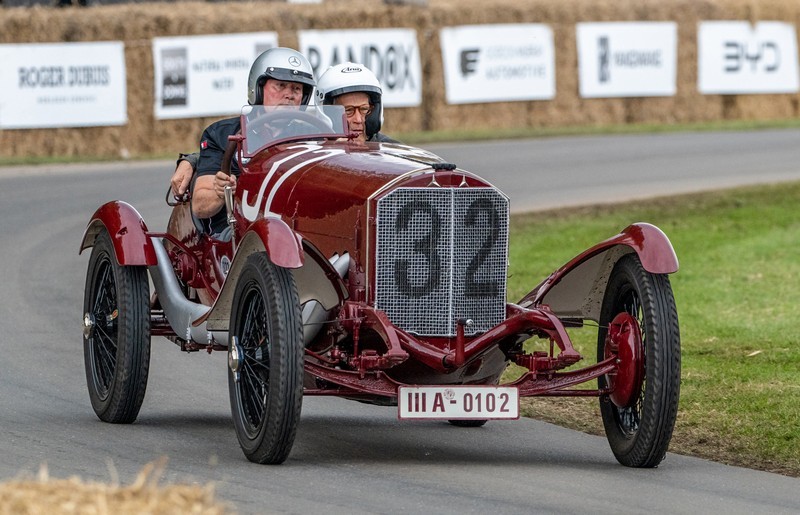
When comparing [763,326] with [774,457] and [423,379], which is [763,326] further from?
[423,379]

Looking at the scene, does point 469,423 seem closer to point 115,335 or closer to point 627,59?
point 115,335

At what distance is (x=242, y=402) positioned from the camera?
7305 millimetres

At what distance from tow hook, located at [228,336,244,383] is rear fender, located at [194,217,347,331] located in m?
0.31

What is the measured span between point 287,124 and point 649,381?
2.66 m

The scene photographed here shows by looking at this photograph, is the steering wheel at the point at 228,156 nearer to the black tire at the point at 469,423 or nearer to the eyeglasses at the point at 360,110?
the eyeglasses at the point at 360,110

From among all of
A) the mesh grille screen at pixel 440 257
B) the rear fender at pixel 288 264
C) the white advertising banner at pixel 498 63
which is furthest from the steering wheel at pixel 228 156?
the white advertising banner at pixel 498 63

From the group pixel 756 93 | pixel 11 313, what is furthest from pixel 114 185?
pixel 756 93

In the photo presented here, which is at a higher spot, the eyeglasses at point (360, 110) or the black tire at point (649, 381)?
the eyeglasses at point (360, 110)

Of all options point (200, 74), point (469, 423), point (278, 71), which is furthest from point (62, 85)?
point (469, 423)

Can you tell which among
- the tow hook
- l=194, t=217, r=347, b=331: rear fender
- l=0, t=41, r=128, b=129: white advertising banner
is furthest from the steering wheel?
l=0, t=41, r=128, b=129: white advertising banner

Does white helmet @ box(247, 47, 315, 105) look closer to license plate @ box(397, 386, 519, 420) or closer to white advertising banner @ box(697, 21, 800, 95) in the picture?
license plate @ box(397, 386, 519, 420)

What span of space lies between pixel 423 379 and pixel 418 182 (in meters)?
0.93

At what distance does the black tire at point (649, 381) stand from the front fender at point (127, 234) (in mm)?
2515

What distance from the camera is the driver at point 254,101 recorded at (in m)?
8.70
